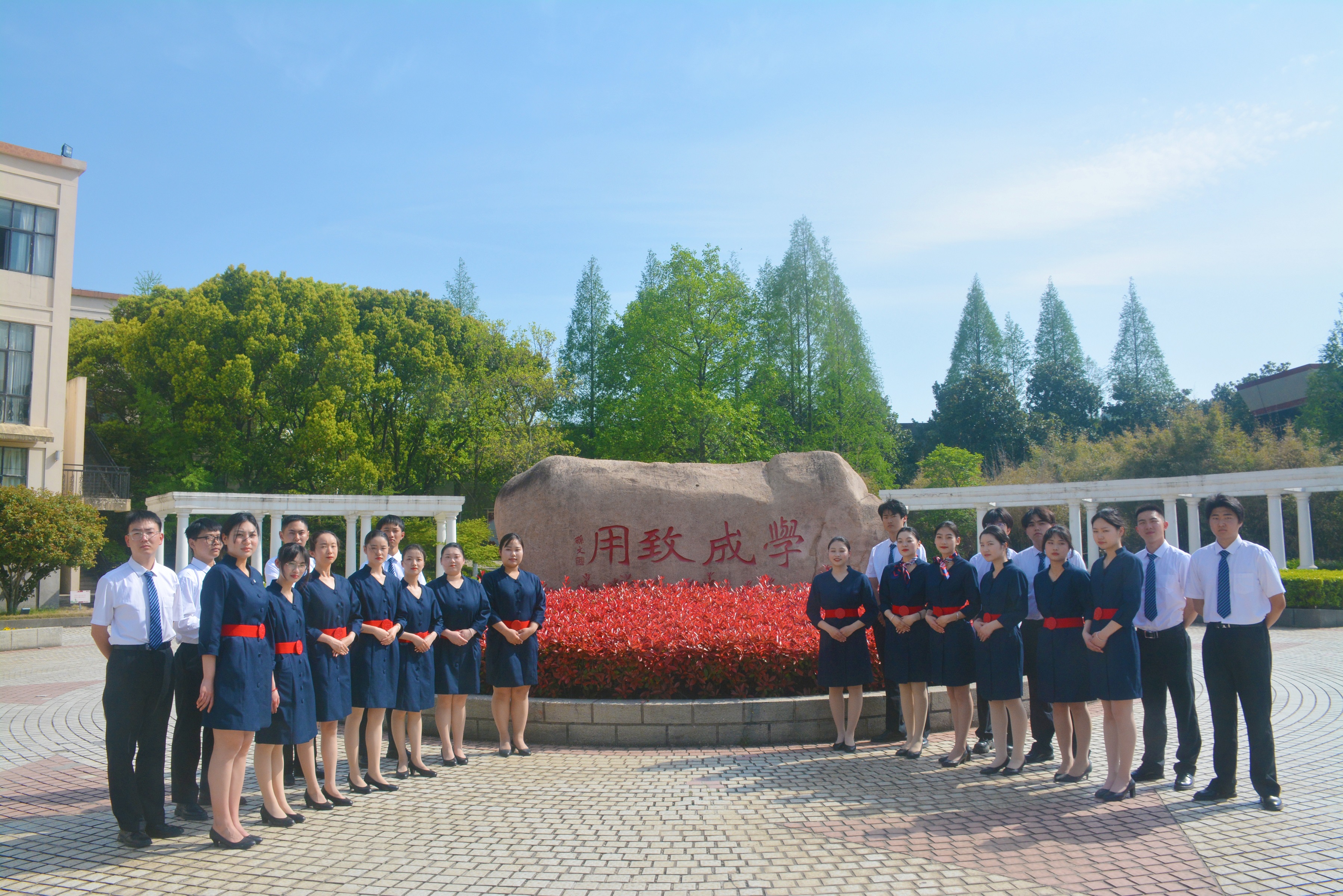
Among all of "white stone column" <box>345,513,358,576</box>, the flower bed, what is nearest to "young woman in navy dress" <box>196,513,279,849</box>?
the flower bed

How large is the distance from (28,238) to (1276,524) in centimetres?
2667

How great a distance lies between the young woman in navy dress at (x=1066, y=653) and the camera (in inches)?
184

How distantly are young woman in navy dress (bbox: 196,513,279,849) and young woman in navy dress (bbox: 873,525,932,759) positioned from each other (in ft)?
11.9

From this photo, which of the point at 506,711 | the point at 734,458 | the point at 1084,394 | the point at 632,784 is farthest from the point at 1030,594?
the point at 1084,394

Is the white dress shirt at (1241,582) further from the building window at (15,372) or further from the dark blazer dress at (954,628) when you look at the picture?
the building window at (15,372)

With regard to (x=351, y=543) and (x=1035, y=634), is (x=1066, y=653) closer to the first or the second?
(x=1035, y=634)

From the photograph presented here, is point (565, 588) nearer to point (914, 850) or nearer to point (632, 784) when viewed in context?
point (632, 784)

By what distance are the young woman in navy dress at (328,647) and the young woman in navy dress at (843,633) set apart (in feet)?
9.58

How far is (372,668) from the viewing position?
480 cm

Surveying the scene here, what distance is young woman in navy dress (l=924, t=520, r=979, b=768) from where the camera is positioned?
205 inches

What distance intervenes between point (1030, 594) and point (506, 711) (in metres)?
3.47

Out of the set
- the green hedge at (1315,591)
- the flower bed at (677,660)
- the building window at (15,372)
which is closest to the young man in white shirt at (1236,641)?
the flower bed at (677,660)

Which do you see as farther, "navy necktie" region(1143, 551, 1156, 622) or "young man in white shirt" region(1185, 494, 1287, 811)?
"navy necktie" region(1143, 551, 1156, 622)

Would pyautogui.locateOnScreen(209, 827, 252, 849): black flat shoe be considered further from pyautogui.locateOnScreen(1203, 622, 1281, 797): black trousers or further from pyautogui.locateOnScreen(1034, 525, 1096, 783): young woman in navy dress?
pyautogui.locateOnScreen(1203, 622, 1281, 797): black trousers
